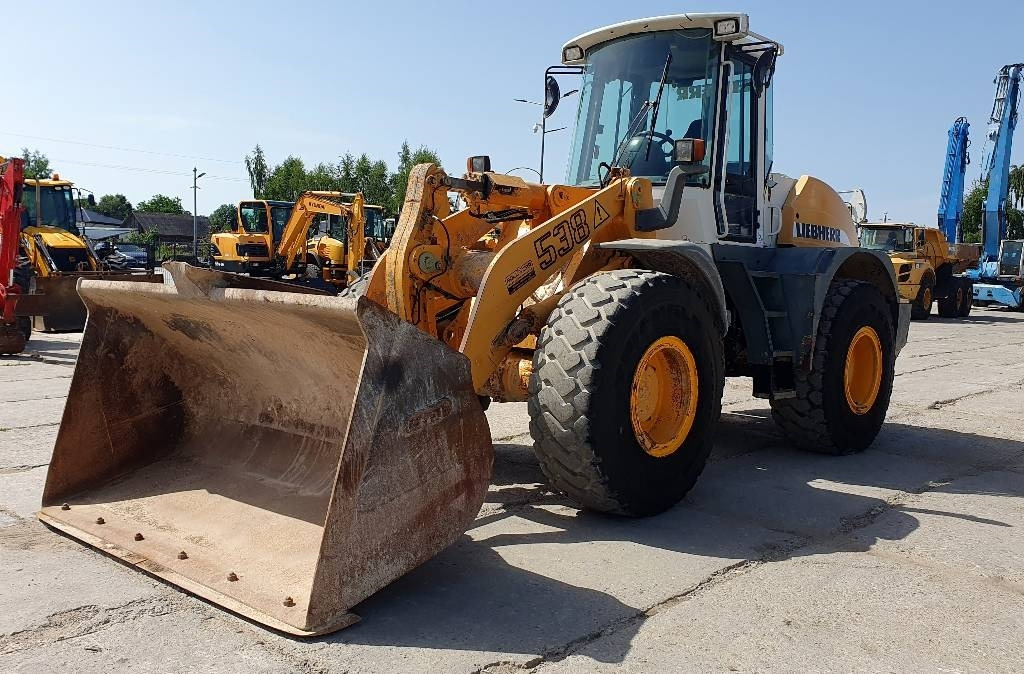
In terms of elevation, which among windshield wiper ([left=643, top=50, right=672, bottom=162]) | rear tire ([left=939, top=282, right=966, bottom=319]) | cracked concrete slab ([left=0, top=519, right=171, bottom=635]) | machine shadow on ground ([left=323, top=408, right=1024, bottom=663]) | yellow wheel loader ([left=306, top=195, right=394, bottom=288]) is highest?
Answer: windshield wiper ([left=643, top=50, right=672, bottom=162])

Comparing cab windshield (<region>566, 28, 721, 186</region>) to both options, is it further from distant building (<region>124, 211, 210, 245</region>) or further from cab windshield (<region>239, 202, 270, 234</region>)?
distant building (<region>124, 211, 210, 245</region>)

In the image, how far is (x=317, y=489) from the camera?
4.13 m

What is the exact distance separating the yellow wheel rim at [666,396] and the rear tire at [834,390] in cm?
159

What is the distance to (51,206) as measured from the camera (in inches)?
664

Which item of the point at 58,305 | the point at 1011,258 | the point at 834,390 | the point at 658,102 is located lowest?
the point at 58,305

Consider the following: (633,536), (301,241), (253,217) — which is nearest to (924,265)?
(301,241)

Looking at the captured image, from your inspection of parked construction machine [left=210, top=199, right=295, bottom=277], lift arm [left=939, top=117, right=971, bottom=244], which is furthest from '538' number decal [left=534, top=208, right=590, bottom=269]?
lift arm [left=939, top=117, right=971, bottom=244]

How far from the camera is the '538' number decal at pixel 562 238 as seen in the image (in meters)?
4.43

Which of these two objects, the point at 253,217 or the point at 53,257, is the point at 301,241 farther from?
the point at 53,257

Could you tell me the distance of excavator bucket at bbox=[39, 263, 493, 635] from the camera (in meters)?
3.15

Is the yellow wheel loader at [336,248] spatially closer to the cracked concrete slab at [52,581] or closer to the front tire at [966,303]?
the front tire at [966,303]

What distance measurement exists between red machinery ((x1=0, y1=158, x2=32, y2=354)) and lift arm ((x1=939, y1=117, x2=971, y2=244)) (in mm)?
25327

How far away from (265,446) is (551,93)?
3.22 metres

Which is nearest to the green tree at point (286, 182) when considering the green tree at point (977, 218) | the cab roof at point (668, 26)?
the green tree at point (977, 218)
